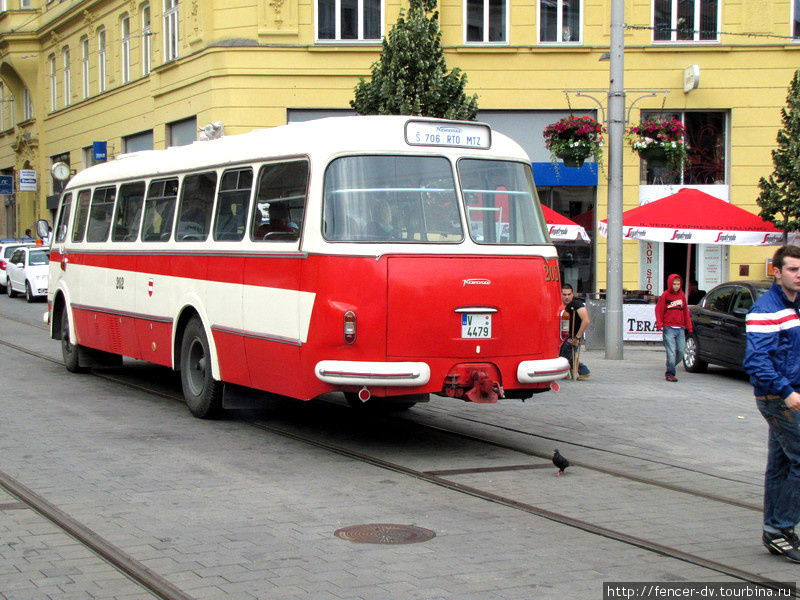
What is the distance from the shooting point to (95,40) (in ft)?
117

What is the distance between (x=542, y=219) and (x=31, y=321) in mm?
18005

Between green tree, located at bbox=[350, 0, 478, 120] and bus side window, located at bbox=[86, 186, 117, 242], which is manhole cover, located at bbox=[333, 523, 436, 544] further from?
green tree, located at bbox=[350, 0, 478, 120]

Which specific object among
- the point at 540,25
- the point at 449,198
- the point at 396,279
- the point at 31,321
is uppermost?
the point at 540,25

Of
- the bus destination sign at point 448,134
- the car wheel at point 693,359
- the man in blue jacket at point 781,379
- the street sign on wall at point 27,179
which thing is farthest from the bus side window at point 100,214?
the street sign on wall at point 27,179

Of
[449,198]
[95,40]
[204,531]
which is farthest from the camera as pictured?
[95,40]

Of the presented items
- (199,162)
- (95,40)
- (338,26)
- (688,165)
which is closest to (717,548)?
(199,162)

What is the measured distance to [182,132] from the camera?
2869cm

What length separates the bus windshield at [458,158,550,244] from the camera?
32.5 feet

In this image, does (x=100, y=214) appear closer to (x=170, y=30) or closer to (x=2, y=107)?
(x=170, y=30)

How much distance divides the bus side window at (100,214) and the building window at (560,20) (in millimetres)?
13594

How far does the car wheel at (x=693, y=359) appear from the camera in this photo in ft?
59.0

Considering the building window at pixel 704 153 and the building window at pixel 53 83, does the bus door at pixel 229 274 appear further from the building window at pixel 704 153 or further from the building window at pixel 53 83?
the building window at pixel 53 83

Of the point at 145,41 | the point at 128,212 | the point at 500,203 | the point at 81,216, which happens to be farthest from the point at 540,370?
the point at 145,41

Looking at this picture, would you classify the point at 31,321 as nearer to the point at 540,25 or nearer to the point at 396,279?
the point at 540,25
